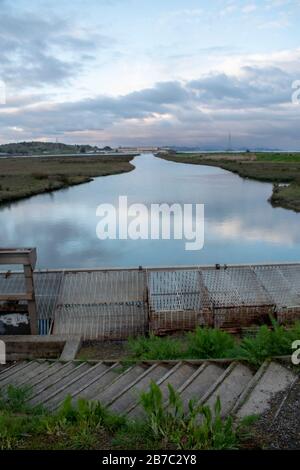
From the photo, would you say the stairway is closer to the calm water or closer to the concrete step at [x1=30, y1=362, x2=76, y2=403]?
the concrete step at [x1=30, y1=362, x2=76, y2=403]

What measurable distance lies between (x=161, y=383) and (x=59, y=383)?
1.67 metres

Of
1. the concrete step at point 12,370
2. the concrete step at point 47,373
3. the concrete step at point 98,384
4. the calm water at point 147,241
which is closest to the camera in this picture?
the concrete step at point 98,384

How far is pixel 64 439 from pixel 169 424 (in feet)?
3.03

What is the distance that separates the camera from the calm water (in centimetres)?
1764

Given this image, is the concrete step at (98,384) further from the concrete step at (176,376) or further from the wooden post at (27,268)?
the wooden post at (27,268)

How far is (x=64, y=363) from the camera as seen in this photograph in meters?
7.32

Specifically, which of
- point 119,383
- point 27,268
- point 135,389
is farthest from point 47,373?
point 27,268

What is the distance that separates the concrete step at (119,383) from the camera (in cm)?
508

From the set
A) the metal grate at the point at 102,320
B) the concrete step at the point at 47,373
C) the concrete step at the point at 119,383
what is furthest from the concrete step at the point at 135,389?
the metal grate at the point at 102,320

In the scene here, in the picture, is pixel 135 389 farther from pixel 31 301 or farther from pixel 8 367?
pixel 31 301

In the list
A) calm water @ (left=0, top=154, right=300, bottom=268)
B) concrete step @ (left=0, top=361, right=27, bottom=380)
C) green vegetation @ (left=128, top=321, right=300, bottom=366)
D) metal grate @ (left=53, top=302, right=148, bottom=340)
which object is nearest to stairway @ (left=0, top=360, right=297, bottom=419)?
green vegetation @ (left=128, top=321, right=300, bottom=366)

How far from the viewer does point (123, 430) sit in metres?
3.75

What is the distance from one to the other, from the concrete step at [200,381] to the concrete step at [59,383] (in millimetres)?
1774
